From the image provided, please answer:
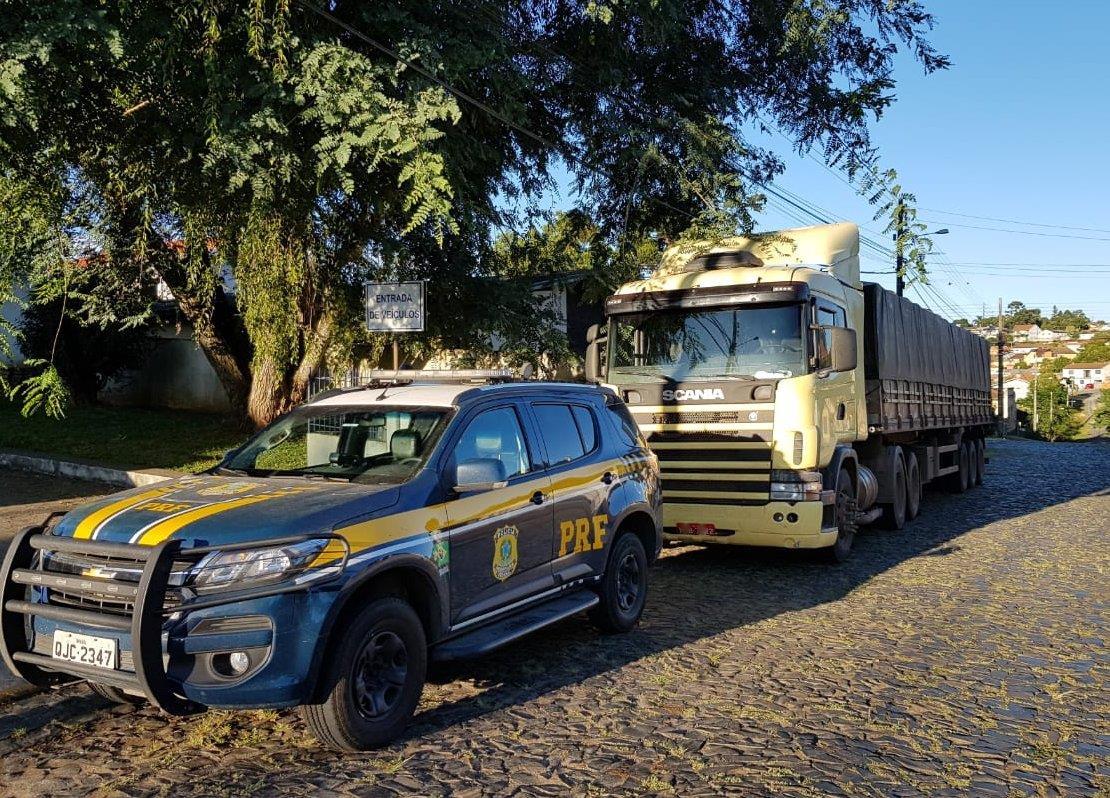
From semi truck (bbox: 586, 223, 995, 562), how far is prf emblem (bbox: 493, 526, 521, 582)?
4.30m

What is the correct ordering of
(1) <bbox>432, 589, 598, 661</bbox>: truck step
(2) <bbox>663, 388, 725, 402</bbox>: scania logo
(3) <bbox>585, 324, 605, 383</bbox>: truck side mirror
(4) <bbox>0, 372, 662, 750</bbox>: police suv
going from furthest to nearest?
(3) <bbox>585, 324, 605, 383</bbox>: truck side mirror → (2) <bbox>663, 388, 725, 402</bbox>: scania logo → (1) <bbox>432, 589, 598, 661</bbox>: truck step → (4) <bbox>0, 372, 662, 750</bbox>: police suv

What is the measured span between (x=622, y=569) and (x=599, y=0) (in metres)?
9.15

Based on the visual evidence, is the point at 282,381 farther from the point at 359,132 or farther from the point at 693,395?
the point at 693,395

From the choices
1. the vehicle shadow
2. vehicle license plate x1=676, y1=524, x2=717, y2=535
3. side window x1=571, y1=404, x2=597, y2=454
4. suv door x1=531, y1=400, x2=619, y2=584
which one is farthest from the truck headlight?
side window x1=571, y1=404, x2=597, y2=454

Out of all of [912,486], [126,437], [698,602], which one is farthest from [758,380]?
[126,437]

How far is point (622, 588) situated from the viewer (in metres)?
7.18

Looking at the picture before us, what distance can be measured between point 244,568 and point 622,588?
11.6 ft

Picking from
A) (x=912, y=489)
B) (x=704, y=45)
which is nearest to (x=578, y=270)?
(x=704, y=45)

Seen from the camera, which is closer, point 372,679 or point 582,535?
point 372,679

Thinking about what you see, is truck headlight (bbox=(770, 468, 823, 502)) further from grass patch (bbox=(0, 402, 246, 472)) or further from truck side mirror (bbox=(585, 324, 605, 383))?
grass patch (bbox=(0, 402, 246, 472))

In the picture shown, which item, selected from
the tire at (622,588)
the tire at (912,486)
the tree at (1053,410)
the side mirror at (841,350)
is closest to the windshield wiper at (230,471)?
the tire at (622,588)

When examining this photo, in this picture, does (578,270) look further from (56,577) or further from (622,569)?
(56,577)

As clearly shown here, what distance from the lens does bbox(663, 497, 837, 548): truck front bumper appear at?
9336 millimetres

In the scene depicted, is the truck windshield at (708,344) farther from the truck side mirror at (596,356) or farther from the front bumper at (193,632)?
the front bumper at (193,632)
